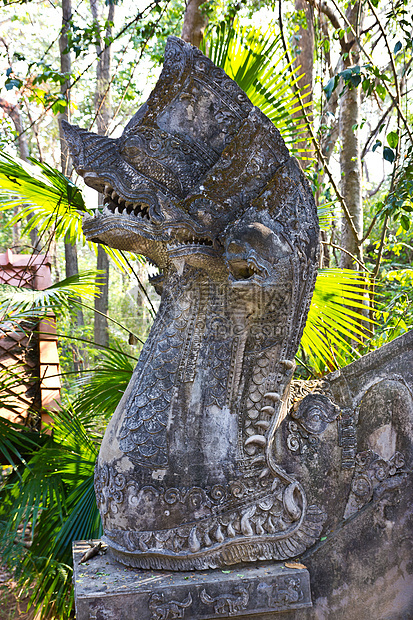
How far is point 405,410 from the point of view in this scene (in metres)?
1.89

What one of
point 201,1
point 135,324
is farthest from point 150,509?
point 135,324

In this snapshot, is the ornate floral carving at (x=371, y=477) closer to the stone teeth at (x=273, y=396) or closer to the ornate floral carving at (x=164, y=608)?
the stone teeth at (x=273, y=396)

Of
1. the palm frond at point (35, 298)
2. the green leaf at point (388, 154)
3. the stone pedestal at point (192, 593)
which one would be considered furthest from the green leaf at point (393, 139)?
the stone pedestal at point (192, 593)

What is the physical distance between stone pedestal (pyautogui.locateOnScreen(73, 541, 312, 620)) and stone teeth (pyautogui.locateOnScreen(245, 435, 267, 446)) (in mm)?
402

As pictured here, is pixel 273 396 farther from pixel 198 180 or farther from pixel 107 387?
pixel 107 387

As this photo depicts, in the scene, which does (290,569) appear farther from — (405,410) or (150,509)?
(405,410)

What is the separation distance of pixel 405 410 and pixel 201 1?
11.2 feet

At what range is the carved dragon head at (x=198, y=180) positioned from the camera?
5.93 feet

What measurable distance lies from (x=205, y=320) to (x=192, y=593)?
0.90 m

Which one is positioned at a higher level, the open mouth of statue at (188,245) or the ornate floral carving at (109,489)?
the open mouth of statue at (188,245)

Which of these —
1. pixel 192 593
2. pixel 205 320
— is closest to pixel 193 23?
pixel 205 320

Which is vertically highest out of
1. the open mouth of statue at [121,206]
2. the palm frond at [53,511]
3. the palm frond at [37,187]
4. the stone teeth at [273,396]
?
the palm frond at [37,187]

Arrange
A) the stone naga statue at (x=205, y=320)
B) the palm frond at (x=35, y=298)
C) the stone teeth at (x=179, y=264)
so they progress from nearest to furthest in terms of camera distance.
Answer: the stone naga statue at (x=205, y=320) < the stone teeth at (x=179, y=264) < the palm frond at (x=35, y=298)

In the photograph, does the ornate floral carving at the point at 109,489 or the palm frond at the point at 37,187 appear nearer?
the ornate floral carving at the point at 109,489
